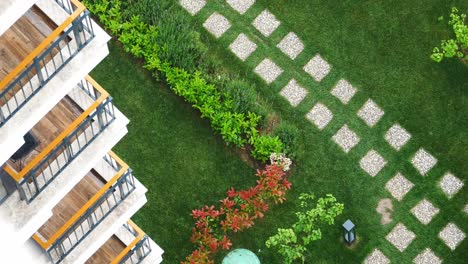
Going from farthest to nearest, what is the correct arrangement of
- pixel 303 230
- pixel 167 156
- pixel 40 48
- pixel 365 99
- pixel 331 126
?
pixel 365 99 → pixel 331 126 → pixel 167 156 → pixel 303 230 → pixel 40 48

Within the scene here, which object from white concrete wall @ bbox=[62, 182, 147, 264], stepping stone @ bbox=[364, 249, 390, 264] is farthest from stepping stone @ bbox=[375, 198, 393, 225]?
white concrete wall @ bbox=[62, 182, 147, 264]

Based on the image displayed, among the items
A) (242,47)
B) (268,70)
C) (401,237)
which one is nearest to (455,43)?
(268,70)

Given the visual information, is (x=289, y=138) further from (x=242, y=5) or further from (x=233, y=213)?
(x=242, y=5)

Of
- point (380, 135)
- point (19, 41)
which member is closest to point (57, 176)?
point (19, 41)

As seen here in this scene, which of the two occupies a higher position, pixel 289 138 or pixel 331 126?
pixel 331 126

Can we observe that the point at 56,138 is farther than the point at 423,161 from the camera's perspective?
No

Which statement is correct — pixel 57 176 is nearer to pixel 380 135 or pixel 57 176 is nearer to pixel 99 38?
pixel 99 38

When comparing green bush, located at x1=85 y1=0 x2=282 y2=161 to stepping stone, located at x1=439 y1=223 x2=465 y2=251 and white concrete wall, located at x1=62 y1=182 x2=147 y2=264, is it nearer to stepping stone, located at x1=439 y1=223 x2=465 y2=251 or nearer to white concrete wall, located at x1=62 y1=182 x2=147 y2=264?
stepping stone, located at x1=439 y1=223 x2=465 y2=251
